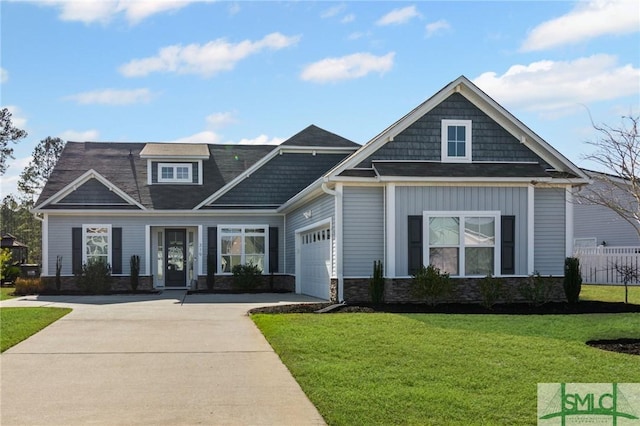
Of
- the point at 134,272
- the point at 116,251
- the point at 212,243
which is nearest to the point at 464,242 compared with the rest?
the point at 212,243

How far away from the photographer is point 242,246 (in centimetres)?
2678

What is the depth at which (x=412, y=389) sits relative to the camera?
7746 millimetres

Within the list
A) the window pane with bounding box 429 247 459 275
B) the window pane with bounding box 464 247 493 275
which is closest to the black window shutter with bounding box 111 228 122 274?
the window pane with bounding box 429 247 459 275

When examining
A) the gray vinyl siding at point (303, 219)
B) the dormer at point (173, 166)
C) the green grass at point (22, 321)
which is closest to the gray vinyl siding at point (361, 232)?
the gray vinyl siding at point (303, 219)

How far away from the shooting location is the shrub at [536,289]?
697 inches

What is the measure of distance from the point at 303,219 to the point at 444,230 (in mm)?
6119

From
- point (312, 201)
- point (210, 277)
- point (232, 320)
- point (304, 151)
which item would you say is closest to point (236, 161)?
point (304, 151)

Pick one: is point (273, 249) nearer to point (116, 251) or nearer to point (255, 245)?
point (255, 245)

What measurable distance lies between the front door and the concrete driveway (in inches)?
481

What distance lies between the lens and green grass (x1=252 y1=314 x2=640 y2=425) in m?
6.98

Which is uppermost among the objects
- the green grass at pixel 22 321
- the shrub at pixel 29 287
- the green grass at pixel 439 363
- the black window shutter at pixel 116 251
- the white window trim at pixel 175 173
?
the white window trim at pixel 175 173

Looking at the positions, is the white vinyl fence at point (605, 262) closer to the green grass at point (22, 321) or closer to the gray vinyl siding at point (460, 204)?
the gray vinyl siding at point (460, 204)

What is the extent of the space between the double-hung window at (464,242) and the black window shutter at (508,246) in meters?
0.16

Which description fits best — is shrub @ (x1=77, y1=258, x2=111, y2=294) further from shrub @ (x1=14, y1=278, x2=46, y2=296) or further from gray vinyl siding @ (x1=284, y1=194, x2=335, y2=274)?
gray vinyl siding @ (x1=284, y1=194, x2=335, y2=274)
